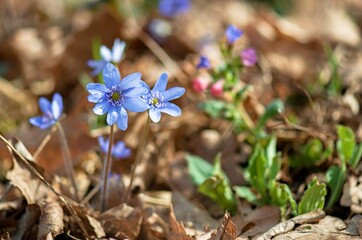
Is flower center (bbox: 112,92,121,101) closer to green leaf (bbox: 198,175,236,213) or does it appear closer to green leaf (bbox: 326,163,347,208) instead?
green leaf (bbox: 198,175,236,213)

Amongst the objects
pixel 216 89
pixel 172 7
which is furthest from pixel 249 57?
pixel 172 7

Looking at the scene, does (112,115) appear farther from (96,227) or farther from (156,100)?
(96,227)

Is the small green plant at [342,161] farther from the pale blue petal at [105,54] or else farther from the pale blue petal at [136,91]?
the pale blue petal at [105,54]

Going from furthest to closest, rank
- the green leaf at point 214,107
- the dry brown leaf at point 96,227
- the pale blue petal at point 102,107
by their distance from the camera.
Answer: the green leaf at point 214,107, the dry brown leaf at point 96,227, the pale blue petal at point 102,107

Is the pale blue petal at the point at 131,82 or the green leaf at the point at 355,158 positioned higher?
the pale blue petal at the point at 131,82

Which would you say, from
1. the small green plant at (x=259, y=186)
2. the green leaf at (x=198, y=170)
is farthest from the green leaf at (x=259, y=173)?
the green leaf at (x=198, y=170)

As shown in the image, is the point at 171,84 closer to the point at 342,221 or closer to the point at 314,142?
the point at 314,142

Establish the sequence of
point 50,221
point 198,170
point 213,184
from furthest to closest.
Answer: point 198,170
point 213,184
point 50,221
